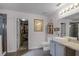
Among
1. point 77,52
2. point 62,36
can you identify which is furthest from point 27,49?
point 77,52

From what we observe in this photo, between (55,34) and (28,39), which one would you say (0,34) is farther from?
(55,34)

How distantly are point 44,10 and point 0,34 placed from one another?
150 cm

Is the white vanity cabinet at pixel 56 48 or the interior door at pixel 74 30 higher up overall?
the interior door at pixel 74 30

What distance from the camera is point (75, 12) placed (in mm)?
2318

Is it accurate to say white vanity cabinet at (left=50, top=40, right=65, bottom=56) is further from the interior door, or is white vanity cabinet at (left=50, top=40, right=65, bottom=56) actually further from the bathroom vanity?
the interior door

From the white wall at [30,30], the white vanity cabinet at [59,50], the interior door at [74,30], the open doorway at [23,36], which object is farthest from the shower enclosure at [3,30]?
the interior door at [74,30]

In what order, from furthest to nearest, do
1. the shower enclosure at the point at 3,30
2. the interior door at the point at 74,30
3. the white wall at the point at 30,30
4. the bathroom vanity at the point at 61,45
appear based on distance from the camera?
the shower enclosure at the point at 3,30
the white wall at the point at 30,30
the interior door at the point at 74,30
the bathroom vanity at the point at 61,45

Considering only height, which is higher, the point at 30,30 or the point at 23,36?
the point at 30,30

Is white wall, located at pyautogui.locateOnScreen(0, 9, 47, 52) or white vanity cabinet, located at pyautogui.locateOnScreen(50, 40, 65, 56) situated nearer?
white vanity cabinet, located at pyautogui.locateOnScreen(50, 40, 65, 56)

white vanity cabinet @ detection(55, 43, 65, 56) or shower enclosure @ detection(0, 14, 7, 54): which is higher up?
shower enclosure @ detection(0, 14, 7, 54)

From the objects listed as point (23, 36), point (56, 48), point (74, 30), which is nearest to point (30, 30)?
point (23, 36)

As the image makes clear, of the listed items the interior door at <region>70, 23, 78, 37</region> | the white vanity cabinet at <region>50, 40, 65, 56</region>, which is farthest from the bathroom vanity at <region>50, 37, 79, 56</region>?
the interior door at <region>70, 23, 78, 37</region>

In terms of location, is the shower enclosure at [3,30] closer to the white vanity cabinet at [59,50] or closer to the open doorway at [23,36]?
the open doorway at [23,36]

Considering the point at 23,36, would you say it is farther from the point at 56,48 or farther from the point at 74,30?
the point at 74,30
